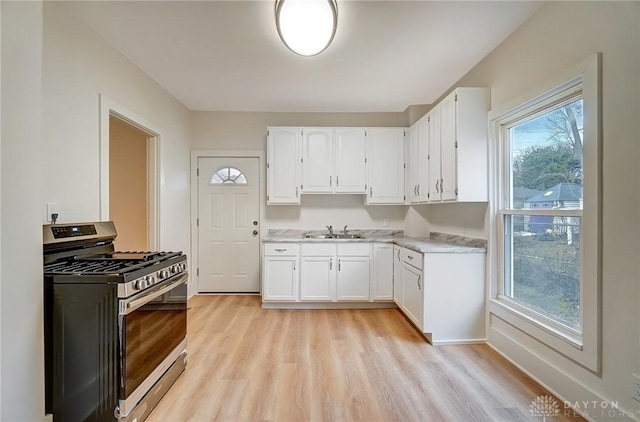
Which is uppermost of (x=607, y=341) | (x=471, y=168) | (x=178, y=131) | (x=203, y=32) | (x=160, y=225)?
(x=203, y=32)

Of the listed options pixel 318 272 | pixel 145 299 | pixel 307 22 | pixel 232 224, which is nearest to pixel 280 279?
pixel 318 272

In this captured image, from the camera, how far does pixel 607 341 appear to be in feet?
5.18

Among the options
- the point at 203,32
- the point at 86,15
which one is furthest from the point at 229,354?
the point at 86,15

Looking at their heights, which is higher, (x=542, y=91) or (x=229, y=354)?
(x=542, y=91)

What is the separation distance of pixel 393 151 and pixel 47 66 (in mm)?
3446

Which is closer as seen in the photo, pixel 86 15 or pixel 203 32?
pixel 86 15

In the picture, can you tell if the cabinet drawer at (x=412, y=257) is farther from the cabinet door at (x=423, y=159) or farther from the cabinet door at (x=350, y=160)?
the cabinet door at (x=350, y=160)

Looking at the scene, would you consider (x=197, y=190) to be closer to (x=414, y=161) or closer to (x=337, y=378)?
(x=414, y=161)

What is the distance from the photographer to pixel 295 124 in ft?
13.8

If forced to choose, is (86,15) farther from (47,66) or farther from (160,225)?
(160,225)

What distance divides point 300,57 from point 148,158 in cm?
205

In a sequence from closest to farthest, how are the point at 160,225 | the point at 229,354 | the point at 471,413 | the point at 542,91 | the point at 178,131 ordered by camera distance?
1. the point at 471,413
2. the point at 542,91
3. the point at 229,354
4. the point at 160,225
5. the point at 178,131

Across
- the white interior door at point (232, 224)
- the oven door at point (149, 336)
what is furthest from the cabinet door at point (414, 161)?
the oven door at point (149, 336)

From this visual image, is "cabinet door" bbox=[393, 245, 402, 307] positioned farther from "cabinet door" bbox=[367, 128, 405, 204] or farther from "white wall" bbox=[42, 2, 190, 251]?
"white wall" bbox=[42, 2, 190, 251]
